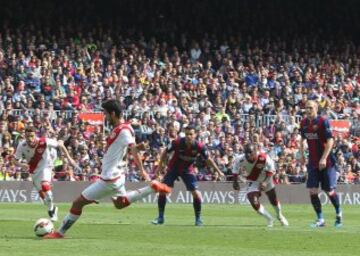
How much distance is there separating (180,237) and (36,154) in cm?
613

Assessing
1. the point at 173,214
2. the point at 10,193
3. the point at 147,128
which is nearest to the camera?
the point at 173,214

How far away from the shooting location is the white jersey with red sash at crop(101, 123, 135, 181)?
16.6 metres

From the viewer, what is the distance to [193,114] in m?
38.0

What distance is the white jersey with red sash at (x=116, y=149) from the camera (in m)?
16.6

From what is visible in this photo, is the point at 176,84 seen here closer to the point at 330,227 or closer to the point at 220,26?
the point at 220,26

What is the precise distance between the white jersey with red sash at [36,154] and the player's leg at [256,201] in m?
4.29

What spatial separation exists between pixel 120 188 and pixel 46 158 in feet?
21.6

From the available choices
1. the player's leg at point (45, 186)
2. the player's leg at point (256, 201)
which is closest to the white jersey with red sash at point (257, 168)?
the player's leg at point (256, 201)

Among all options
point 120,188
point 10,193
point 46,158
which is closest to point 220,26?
point 10,193

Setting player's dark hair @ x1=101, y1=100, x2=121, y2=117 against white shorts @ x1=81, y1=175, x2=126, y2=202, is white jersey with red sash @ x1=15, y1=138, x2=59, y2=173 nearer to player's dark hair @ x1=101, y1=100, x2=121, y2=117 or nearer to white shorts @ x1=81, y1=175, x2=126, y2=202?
white shorts @ x1=81, y1=175, x2=126, y2=202

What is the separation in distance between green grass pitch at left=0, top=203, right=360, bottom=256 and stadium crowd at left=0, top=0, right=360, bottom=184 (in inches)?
401

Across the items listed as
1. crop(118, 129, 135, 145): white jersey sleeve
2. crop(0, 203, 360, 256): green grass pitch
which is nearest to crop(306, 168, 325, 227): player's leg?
crop(0, 203, 360, 256): green grass pitch

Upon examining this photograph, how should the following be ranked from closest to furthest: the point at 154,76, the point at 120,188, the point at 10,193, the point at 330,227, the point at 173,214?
the point at 120,188, the point at 330,227, the point at 173,214, the point at 10,193, the point at 154,76

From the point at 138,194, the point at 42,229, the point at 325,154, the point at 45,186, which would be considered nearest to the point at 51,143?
the point at 45,186
